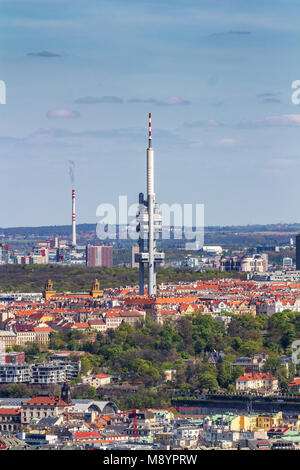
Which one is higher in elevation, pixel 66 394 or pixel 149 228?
pixel 149 228

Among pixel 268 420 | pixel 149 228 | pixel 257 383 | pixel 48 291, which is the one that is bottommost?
pixel 268 420

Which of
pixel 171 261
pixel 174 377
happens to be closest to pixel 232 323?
pixel 174 377

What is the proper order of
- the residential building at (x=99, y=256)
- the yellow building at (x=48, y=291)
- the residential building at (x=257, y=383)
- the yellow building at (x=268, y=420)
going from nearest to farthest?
the yellow building at (x=268, y=420) → the residential building at (x=257, y=383) → the yellow building at (x=48, y=291) → the residential building at (x=99, y=256)

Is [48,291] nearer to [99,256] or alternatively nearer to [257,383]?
[99,256]

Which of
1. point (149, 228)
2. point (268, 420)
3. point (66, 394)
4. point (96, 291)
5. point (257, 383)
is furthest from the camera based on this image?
point (96, 291)

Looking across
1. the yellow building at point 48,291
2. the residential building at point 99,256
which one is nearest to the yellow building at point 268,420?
the yellow building at point 48,291

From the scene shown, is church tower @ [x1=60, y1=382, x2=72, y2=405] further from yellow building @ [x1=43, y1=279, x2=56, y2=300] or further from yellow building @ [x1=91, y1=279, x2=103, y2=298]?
yellow building @ [x1=43, y1=279, x2=56, y2=300]

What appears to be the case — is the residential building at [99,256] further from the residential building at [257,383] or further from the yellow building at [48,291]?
the residential building at [257,383]

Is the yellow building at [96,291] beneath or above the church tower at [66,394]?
above

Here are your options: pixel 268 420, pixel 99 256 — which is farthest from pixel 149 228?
pixel 99 256
